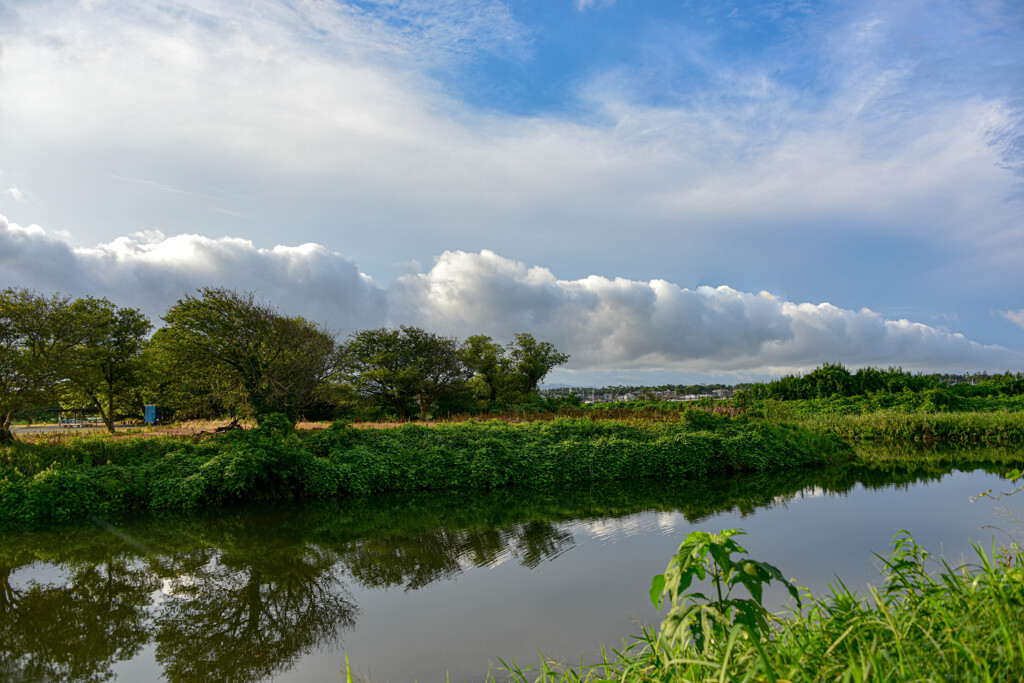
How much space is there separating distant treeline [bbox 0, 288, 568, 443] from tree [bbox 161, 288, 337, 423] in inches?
1.6

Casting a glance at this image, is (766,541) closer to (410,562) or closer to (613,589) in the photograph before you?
(613,589)

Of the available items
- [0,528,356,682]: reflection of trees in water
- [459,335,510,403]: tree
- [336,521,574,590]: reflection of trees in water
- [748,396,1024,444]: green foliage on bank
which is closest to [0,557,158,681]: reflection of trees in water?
[0,528,356,682]: reflection of trees in water

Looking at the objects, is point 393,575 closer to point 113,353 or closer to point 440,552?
point 440,552

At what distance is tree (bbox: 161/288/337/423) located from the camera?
18.8 meters

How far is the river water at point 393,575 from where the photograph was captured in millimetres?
5148

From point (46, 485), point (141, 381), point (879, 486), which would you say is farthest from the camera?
point (141, 381)

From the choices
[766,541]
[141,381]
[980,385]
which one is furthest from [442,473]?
[980,385]

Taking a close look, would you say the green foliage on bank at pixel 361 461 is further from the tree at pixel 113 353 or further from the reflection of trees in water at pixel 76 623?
the tree at pixel 113 353

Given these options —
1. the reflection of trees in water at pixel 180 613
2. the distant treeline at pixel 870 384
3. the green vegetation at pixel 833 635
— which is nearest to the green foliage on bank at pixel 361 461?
the reflection of trees in water at pixel 180 613

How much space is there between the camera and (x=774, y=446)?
17.8m

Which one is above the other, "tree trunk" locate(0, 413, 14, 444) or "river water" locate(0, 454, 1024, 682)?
"tree trunk" locate(0, 413, 14, 444)

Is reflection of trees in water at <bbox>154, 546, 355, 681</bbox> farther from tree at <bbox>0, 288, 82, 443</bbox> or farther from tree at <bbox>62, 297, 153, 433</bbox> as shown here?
tree at <bbox>62, 297, 153, 433</bbox>

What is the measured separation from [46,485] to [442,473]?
8.15 metres

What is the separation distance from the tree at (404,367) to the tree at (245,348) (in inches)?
313
